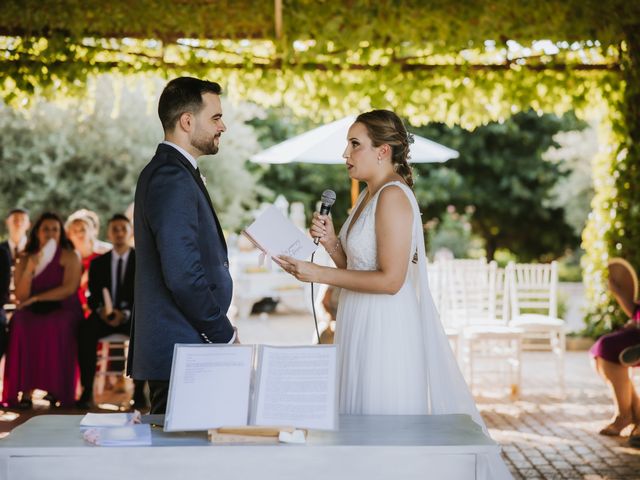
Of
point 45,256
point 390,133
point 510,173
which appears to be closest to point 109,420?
point 390,133

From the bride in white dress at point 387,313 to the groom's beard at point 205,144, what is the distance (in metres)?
0.53

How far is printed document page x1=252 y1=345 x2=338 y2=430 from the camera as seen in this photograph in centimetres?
258

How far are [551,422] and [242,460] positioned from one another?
5.10 m

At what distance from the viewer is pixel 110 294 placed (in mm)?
7918

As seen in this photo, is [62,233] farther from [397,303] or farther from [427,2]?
[397,303]

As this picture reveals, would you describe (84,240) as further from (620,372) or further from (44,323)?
(620,372)

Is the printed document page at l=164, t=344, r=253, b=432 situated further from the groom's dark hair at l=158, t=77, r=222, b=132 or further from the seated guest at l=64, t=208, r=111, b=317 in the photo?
the seated guest at l=64, t=208, r=111, b=317

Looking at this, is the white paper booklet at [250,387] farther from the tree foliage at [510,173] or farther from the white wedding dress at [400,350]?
the tree foliage at [510,173]

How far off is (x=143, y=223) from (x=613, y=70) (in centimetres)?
668

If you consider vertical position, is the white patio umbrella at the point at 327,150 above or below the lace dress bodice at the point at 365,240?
above

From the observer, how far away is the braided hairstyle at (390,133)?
345 centimetres

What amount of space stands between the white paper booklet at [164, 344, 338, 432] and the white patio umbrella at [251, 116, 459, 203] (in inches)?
207

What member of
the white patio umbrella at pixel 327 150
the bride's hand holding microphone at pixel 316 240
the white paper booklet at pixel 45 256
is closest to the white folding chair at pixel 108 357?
the white paper booklet at pixel 45 256

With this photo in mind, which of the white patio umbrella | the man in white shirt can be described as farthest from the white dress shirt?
the white patio umbrella
